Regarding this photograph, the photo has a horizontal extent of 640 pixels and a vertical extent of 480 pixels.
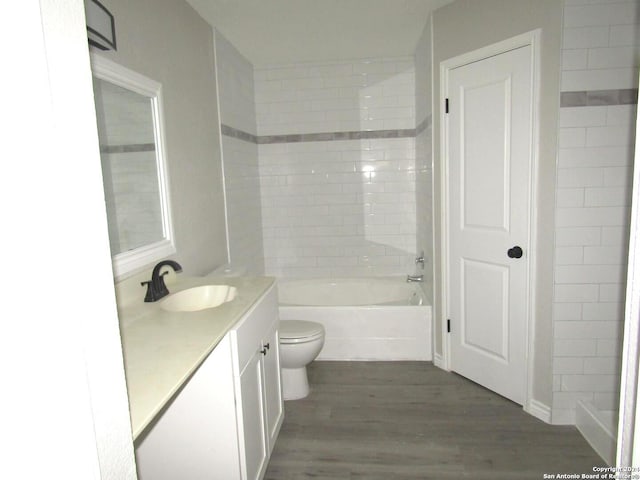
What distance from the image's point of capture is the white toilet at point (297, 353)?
2740 millimetres

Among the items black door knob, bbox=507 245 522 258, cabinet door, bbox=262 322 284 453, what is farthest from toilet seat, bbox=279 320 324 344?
black door knob, bbox=507 245 522 258

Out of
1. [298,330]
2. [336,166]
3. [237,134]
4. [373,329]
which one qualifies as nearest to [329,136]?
[336,166]

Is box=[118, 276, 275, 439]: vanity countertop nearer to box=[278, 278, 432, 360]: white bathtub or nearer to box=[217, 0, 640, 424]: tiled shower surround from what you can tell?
box=[278, 278, 432, 360]: white bathtub

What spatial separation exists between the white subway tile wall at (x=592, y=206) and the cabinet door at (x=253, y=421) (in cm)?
165

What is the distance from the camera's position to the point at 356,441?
234 cm

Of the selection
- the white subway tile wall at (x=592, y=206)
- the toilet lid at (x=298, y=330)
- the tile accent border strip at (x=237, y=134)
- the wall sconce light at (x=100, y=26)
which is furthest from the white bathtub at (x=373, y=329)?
the wall sconce light at (x=100, y=26)

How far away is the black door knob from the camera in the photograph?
250 centimetres

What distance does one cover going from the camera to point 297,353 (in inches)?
108

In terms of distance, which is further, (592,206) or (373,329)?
(373,329)

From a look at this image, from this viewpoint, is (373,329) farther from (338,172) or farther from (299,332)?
(338,172)

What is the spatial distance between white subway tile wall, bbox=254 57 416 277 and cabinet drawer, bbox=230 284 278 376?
6.64ft

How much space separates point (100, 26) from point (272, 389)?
6.04ft

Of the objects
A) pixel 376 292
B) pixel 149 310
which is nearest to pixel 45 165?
pixel 149 310

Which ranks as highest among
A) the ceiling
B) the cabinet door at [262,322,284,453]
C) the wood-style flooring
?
the ceiling
